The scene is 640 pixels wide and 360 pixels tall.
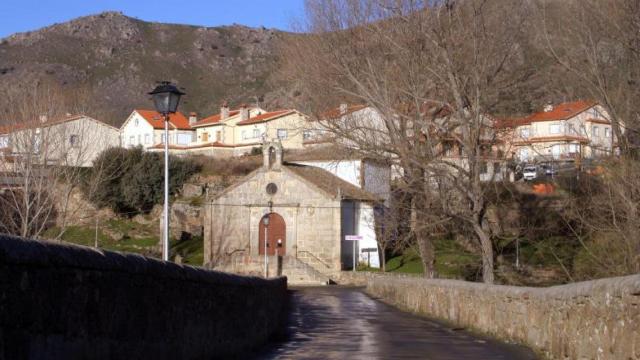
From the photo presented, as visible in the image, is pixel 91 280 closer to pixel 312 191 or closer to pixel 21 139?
pixel 21 139

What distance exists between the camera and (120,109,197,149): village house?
9788cm

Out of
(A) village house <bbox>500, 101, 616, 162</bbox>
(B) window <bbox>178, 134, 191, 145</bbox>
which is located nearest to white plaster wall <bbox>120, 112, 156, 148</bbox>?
(B) window <bbox>178, 134, 191, 145</bbox>

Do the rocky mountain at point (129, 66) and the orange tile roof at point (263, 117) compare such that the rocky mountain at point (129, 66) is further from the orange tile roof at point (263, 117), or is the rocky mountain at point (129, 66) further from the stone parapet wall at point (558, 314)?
the stone parapet wall at point (558, 314)

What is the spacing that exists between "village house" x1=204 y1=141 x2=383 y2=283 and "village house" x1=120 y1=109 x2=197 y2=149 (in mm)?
37359

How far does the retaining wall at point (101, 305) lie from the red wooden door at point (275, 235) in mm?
50934

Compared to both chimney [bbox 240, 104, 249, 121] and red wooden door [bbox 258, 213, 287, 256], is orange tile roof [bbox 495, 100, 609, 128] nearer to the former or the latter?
red wooden door [bbox 258, 213, 287, 256]

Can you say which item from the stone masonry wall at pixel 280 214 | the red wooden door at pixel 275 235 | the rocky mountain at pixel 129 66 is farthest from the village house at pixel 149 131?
the rocky mountain at pixel 129 66

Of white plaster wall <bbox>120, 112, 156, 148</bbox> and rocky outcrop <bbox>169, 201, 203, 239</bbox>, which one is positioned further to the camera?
white plaster wall <bbox>120, 112, 156, 148</bbox>

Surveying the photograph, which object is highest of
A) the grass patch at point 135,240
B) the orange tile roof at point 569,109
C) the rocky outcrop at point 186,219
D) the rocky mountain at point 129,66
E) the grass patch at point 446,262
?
the rocky mountain at point 129,66

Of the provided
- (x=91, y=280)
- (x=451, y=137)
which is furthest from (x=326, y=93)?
(x=91, y=280)

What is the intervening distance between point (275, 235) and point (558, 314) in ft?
166

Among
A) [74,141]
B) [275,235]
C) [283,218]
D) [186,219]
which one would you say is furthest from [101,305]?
[186,219]

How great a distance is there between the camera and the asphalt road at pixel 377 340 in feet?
44.9

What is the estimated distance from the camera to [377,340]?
1650 centimetres
